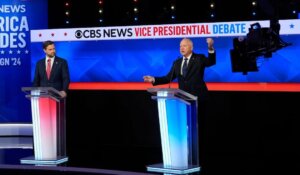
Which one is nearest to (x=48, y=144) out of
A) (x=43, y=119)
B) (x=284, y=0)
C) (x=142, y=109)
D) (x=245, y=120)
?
(x=43, y=119)

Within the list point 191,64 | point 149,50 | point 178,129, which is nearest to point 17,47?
point 149,50

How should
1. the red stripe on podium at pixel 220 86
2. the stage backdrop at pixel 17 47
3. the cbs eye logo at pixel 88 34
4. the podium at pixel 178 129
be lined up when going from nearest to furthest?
the podium at pixel 178 129 < the red stripe on podium at pixel 220 86 < the cbs eye logo at pixel 88 34 < the stage backdrop at pixel 17 47

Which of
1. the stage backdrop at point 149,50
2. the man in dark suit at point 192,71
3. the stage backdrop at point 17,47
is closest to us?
the man in dark suit at point 192,71

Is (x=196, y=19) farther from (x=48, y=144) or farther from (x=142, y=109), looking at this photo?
(x=48, y=144)

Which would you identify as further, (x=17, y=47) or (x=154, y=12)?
(x=17, y=47)

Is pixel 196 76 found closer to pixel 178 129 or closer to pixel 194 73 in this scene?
pixel 194 73

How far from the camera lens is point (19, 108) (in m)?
8.23

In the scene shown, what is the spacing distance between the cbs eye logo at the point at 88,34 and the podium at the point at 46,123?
2.08 m

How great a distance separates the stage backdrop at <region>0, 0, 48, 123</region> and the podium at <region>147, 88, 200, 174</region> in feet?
11.8

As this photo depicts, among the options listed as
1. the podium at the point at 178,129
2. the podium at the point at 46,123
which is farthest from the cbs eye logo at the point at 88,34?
the podium at the point at 178,129

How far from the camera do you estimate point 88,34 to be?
764 cm

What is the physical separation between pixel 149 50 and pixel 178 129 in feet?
8.53

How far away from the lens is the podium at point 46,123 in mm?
5527

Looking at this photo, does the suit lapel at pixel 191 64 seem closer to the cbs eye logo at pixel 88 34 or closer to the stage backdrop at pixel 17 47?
the cbs eye logo at pixel 88 34
